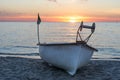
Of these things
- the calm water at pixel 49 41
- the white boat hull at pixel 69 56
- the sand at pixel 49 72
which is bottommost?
the calm water at pixel 49 41

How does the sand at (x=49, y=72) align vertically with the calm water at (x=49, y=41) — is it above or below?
above

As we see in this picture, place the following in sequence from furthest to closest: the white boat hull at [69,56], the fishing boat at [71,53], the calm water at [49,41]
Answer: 1. the calm water at [49,41]
2. the white boat hull at [69,56]
3. the fishing boat at [71,53]

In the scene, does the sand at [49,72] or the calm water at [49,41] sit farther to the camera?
the calm water at [49,41]

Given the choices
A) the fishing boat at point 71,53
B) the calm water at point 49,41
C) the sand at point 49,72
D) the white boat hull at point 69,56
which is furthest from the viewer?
the calm water at point 49,41

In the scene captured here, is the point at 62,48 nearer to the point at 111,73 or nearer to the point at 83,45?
the point at 83,45

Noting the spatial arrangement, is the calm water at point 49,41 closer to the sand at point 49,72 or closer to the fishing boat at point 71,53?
the sand at point 49,72

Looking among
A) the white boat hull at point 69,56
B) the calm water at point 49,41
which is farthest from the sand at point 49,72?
the calm water at point 49,41

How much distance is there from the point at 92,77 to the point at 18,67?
19.5 feet

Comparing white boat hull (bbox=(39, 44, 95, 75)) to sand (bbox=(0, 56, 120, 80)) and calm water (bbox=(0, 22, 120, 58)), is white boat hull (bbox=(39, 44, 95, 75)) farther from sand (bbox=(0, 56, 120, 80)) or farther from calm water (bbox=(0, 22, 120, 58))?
calm water (bbox=(0, 22, 120, 58))

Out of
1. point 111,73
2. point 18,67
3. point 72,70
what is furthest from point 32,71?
point 111,73

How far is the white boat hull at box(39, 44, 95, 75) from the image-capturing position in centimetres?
1610

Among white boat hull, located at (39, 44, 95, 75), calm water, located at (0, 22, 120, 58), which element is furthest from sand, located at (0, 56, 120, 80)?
calm water, located at (0, 22, 120, 58)

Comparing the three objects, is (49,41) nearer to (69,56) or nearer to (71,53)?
(69,56)

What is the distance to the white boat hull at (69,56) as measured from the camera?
1610 cm
